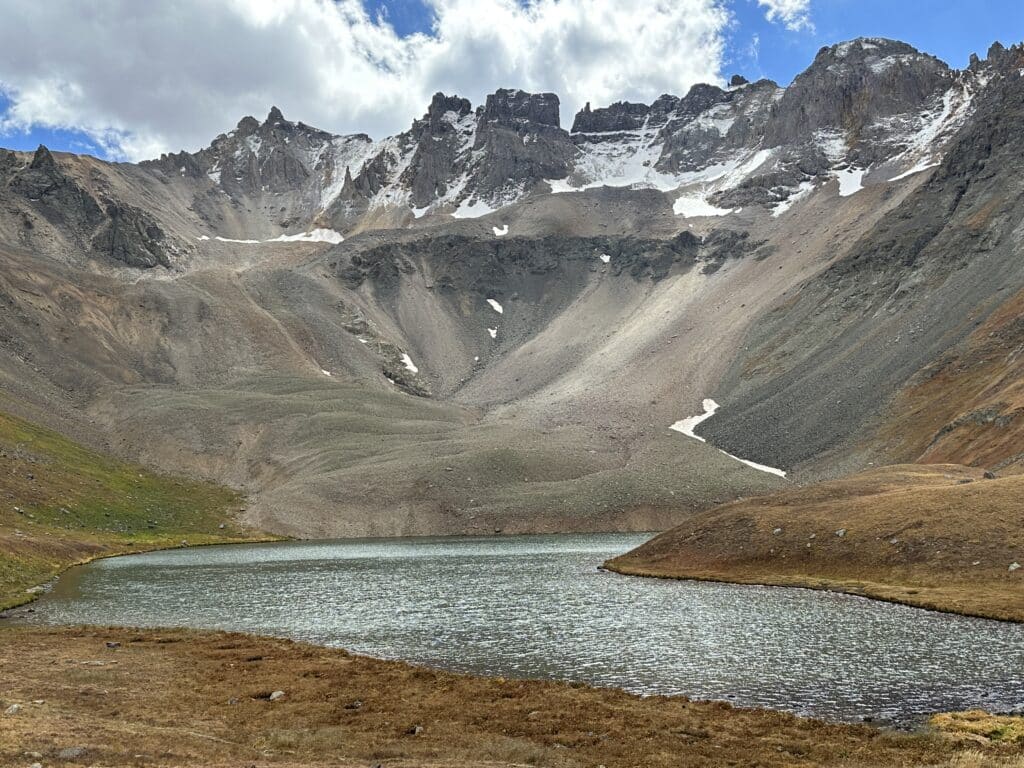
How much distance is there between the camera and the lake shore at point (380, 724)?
64.6 feet

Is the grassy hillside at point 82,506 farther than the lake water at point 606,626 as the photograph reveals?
Yes

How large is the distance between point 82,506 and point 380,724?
92.8 meters

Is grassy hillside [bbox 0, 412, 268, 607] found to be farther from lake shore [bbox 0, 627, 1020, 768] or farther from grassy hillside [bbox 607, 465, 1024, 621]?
grassy hillside [bbox 607, 465, 1024, 621]

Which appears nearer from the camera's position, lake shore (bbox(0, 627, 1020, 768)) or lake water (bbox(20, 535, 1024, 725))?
lake shore (bbox(0, 627, 1020, 768))

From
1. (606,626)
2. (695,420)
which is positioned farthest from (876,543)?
(695,420)

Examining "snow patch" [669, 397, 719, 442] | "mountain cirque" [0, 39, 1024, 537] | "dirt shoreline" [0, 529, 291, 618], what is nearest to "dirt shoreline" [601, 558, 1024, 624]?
"mountain cirque" [0, 39, 1024, 537]

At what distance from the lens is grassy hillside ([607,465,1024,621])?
44.6 meters

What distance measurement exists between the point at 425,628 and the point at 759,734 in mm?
22592

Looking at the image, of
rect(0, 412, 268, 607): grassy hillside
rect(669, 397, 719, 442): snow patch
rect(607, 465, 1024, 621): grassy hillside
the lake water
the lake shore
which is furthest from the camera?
rect(669, 397, 719, 442): snow patch

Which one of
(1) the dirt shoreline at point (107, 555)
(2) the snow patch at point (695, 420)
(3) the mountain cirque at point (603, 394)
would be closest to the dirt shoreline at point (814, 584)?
(3) the mountain cirque at point (603, 394)

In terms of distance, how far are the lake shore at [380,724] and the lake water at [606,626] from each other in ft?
10.2

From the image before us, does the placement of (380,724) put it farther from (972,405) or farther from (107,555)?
(972,405)

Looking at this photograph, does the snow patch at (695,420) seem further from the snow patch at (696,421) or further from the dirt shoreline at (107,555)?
the dirt shoreline at (107,555)

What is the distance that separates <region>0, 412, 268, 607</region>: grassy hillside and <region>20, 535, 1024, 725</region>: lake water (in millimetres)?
6181
